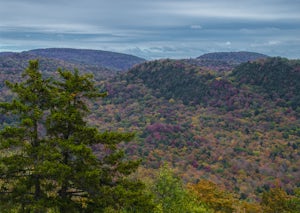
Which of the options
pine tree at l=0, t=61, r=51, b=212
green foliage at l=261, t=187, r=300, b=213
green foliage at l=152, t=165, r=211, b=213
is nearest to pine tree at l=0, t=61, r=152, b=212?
pine tree at l=0, t=61, r=51, b=212

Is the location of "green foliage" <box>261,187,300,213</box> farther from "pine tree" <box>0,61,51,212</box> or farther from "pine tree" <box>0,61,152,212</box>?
"pine tree" <box>0,61,51,212</box>

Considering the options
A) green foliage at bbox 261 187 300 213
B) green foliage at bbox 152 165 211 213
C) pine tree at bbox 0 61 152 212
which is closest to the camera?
pine tree at bbox 0 61 152 212

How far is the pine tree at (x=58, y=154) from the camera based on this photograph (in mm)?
22594

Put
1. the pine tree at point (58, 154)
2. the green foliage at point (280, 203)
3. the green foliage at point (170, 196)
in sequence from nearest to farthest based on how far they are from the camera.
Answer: the pine tree at point (58, 154), the green foliage at point (170, 196), the green foliage at point (280, 203)

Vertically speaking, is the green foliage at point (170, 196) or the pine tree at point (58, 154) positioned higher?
the pine tree at point (58, 154)

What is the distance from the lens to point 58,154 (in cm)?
2175

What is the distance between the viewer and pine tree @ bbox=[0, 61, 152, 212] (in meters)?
22.6

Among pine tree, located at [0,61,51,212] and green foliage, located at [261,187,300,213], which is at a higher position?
pine tree, located at [0,61,51,212]

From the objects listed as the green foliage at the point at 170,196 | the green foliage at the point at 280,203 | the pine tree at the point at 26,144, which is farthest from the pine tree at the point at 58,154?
the green foliage at the point at 280,203

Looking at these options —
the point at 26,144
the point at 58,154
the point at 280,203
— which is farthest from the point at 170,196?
the point at 280,203

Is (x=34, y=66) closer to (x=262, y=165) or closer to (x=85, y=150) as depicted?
(x=85, y=150)

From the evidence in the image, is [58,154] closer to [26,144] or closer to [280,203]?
[26,144]

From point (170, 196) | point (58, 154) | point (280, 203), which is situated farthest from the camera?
point (280, 203)

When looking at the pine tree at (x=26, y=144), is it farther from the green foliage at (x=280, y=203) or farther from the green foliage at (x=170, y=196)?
the green foliage at (x=280, y=203)
